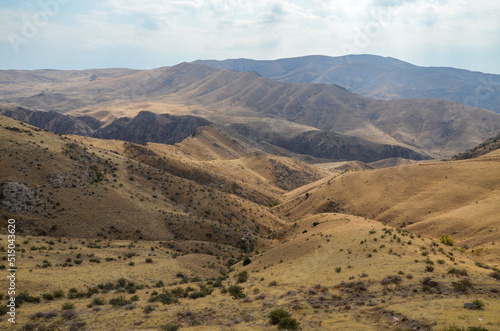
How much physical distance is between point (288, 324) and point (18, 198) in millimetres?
34899

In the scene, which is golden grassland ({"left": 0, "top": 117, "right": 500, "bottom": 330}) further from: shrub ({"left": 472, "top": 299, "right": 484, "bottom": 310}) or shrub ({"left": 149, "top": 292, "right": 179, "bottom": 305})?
shrub ({"left": 472, "top": 299, "right": 484, "bottom": 310})

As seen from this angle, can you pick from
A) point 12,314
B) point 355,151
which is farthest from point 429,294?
point 355,151

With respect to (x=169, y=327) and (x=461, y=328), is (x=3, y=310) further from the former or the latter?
(x=461, y=328)

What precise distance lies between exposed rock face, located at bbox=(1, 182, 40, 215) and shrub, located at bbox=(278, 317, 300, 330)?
109ft

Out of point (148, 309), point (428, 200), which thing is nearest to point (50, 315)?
point (148, 309)

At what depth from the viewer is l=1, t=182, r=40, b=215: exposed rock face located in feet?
111

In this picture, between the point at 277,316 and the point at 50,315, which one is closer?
the point at 277,316

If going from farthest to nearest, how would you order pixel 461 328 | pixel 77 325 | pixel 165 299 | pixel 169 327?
pixel 165 299
pixel 77 325
pixel 169 327
pixel 461 328

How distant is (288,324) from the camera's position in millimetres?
14648

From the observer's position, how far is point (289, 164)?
11325 centimetres

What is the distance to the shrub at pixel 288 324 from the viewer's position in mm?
14625

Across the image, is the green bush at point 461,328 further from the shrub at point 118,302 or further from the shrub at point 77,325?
the shrub at point 118,302

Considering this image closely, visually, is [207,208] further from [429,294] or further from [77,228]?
[429,294]

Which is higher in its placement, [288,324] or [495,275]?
[495,275]
